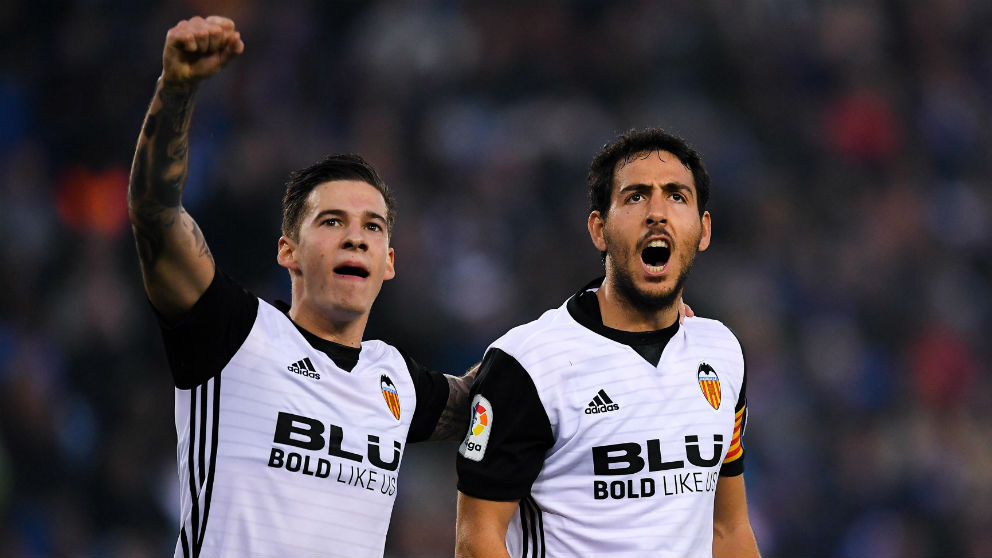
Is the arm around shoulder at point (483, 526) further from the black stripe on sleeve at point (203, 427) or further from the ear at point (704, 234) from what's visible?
the ear at point (704, 234)

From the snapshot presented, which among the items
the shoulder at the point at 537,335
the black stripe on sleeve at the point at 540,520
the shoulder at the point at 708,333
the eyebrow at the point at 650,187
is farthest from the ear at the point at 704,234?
the black stripe on sleeve at the point at 540,520

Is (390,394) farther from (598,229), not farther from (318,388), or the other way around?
(598,229)

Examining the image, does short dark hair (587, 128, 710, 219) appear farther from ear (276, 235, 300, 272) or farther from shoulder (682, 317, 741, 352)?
ear (276, 235, 300, 272)

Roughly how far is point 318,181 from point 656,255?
1063mm

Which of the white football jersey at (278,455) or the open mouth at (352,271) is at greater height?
the open mouth at (352,271)

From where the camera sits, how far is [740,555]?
156 inches

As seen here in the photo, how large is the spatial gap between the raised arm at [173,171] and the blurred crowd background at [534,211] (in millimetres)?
4582

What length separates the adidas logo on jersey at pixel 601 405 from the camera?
3570mm

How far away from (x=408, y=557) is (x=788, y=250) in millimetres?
4221

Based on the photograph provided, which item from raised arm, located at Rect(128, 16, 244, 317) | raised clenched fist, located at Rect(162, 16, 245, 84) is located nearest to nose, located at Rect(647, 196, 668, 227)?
raised arm, located at Rect(128, 16, 244, 317)

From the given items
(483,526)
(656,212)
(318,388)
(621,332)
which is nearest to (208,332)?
(318,388)

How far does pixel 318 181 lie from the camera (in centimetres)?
371

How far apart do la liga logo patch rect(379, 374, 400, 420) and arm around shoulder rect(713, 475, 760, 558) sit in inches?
44.4

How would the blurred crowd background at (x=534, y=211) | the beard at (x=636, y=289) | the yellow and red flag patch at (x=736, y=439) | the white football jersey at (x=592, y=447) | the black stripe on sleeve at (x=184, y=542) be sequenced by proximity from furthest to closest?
the blurred crowd background at (x=534, y=211), the yellow and red flag patch at (x=736, y=439), the beard at (x=636, y=289), the white football jersey at (x=592, y=447), the black stripe on sleeve at (x=184, y=542)
